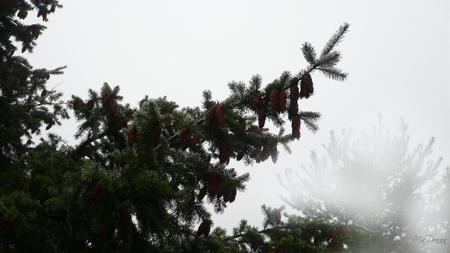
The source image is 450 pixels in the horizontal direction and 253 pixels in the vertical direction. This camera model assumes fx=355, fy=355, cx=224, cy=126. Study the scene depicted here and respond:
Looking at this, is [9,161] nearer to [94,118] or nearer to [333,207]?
[94,118]

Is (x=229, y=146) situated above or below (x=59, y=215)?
above

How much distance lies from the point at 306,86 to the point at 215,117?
80 cm

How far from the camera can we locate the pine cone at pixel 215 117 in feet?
9.89

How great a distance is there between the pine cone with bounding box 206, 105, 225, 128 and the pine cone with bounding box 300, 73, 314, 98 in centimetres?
69

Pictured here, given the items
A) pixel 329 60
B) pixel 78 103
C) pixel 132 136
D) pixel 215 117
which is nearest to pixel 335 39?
pixel 329 60

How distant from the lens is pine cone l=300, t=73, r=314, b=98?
286 centimetres

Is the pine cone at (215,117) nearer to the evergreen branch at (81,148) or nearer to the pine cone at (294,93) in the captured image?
the pine cone at (294,93)

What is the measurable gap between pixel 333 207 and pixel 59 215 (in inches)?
379

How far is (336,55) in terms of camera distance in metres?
2.87

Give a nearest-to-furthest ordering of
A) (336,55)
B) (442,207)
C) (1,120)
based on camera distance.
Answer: (336,55)
(1,120)
(442,207)

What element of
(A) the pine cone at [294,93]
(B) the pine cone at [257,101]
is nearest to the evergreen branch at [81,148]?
(B) the pine cone at [257,101]

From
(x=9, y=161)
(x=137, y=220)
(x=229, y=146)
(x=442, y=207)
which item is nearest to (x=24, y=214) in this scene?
(x=137, y=220)

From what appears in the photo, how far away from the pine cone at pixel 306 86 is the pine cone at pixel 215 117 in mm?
694

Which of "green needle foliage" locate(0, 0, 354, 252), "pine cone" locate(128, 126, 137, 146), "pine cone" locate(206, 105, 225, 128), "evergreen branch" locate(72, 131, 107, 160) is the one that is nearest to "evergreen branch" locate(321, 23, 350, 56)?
"green needle foliage" locate(0, 0, 354, 252)
